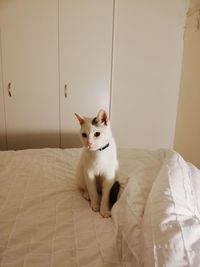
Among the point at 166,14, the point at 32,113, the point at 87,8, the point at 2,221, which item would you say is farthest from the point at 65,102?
the point at 2,221

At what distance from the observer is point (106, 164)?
1.20 metres

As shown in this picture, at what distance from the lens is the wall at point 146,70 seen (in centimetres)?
264

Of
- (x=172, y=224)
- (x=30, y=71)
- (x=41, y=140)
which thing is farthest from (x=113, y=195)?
(x=30, y=71)

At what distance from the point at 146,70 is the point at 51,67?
1.10 meters

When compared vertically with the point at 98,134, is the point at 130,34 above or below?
above

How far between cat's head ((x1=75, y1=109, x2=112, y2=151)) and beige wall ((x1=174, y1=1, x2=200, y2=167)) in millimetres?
1554

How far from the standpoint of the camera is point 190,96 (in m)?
2.61

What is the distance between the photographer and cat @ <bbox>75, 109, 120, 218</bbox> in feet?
3.76

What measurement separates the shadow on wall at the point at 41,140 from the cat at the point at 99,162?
5.22ft

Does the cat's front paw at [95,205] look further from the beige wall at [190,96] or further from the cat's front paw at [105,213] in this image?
the beige wall at [190,96]

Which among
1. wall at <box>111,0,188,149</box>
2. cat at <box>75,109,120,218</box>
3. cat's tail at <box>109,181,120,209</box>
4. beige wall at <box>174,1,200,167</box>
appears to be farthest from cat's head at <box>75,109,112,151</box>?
wall at <box>111,0,188,149</box>

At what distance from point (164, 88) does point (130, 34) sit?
2.47ft

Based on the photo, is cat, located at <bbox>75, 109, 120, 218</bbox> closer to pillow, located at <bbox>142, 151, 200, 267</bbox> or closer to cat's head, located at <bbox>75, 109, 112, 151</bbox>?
cat's head, located at <bbox>75, 109, 112, 151</bbox>

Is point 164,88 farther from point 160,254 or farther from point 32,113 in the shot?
point 160,254
